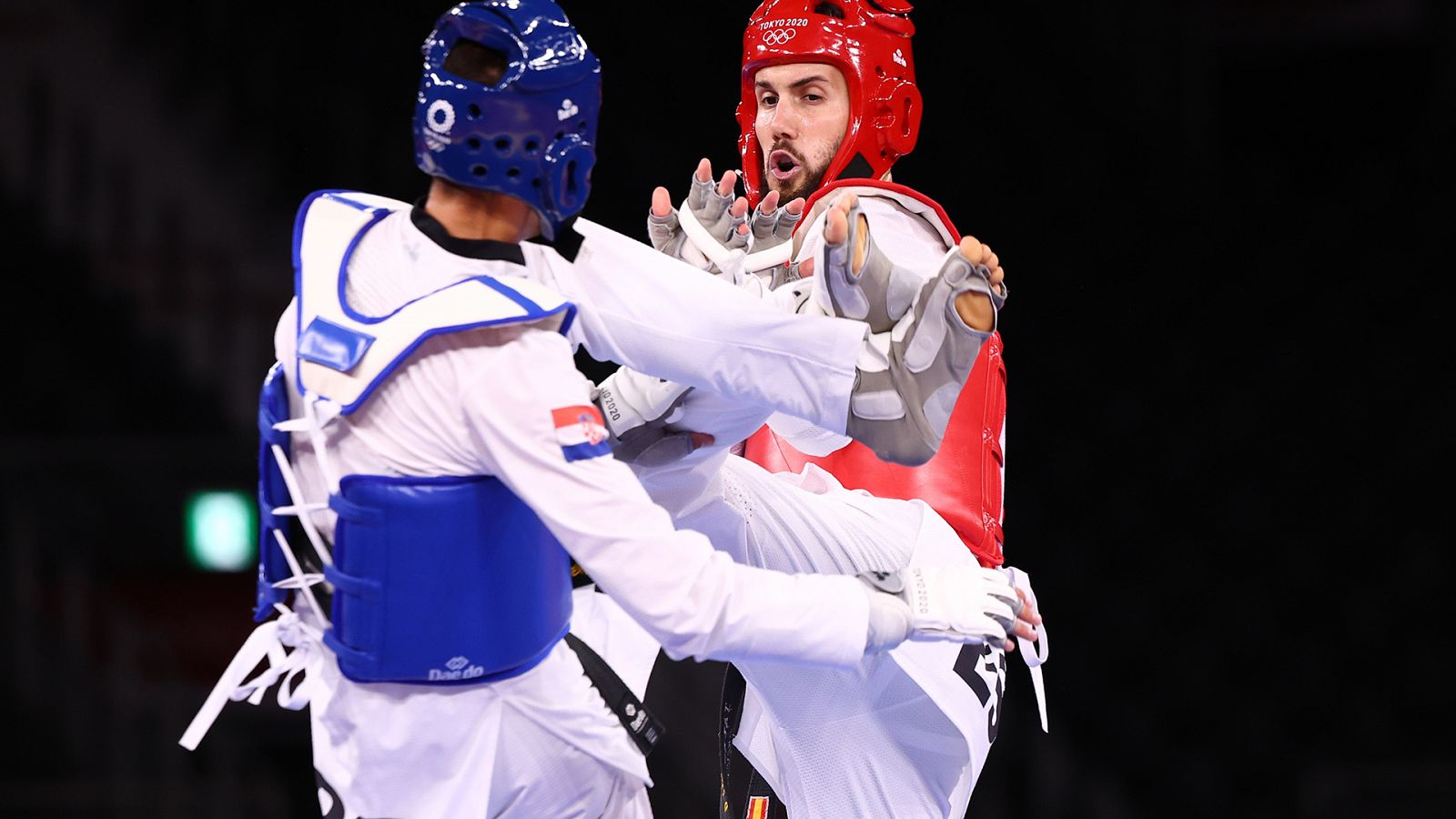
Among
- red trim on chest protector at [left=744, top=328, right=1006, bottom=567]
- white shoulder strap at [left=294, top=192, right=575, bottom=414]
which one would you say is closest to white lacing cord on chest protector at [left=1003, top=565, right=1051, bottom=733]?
red trim on chest protector at [left=744, top=328, right=1006, bottom=567]

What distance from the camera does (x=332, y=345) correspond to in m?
2.26

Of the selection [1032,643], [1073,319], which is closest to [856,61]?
[1032,643]

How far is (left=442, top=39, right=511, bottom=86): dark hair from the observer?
2350 millimetres

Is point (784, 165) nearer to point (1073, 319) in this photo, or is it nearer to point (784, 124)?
point (784, 124)

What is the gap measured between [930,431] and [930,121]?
4037 mm

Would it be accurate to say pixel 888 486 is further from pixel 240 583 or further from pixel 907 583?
pixel 240 583

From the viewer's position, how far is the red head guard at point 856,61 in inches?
151

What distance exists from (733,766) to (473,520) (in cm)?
176

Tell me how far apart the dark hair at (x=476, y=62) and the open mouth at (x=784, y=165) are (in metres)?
1.61

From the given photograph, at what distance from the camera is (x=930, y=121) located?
6469 millimetres

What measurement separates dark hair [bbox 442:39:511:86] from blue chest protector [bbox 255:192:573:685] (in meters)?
0.31

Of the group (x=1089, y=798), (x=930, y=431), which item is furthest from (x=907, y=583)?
(x=1089, y=798)

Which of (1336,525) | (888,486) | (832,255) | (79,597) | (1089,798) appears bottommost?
(1089,798)

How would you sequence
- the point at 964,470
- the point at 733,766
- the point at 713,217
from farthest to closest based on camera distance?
the point at 733,766, the point at 964,470, the point at 713,217
